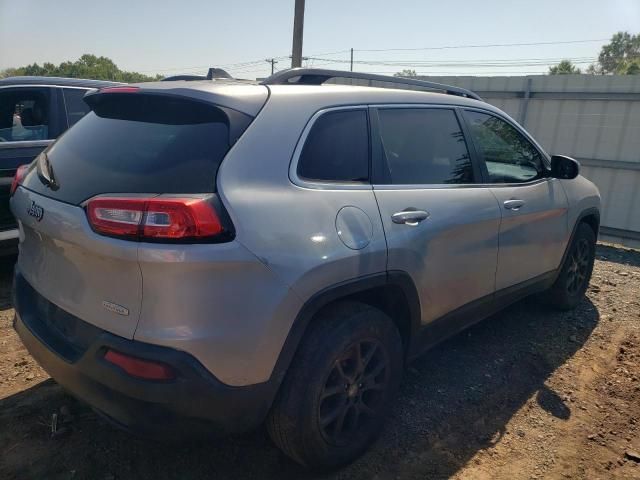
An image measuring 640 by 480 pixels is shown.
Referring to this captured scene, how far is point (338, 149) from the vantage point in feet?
7.86

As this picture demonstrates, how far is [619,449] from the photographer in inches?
111

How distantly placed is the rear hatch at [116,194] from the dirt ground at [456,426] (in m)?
0.83

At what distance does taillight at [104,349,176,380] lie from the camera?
1.83m

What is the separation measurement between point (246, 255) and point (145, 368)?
1.80 ft

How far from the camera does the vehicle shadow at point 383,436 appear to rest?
2424mm

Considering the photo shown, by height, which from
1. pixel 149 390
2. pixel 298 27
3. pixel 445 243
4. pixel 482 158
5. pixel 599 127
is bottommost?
pixel 149 390

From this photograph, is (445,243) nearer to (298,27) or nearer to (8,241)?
(8,241)

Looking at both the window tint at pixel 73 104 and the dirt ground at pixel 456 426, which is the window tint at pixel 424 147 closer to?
the dirt ground at pixel 456 426

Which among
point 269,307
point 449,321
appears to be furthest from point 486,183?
point 269,307

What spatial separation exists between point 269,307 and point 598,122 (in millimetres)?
8386

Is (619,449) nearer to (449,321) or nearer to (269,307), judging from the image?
(449,321)

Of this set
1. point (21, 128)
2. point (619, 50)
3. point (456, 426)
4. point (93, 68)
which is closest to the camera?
point (456, 426)

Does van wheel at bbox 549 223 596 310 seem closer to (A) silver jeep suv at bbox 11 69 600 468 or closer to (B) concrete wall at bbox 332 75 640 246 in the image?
(A) silver jeep suv at bbox 11 69 600 468

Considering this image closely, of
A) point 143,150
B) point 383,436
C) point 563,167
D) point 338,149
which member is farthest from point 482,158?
point 143,150
